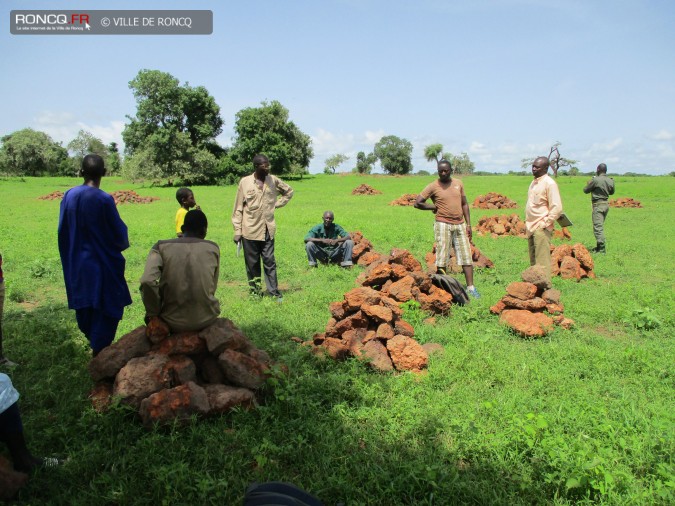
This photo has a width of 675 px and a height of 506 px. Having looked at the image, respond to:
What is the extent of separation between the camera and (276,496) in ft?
6.49

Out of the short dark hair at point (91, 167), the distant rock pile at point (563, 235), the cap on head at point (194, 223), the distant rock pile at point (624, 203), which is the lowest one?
the distant rock pile at point (563, 235)

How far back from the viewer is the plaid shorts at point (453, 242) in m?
7.32

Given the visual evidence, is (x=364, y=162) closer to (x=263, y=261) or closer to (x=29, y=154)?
(x=29, y=154)

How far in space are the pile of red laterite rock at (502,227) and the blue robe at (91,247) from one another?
38.8 feet

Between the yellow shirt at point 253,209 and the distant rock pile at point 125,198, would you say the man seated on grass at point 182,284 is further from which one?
the distant rock pile at point 125,198

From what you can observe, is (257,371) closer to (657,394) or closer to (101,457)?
(101,457)

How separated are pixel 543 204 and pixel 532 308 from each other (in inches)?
73.8

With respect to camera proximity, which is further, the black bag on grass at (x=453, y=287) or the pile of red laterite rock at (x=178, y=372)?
the black bag on grass at (x=453, y=287)

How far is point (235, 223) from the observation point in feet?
23.5

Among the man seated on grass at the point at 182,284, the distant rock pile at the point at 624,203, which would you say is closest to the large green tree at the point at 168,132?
the distant rock pile at the point at 624,203

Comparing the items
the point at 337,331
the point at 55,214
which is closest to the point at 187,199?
the point at 337,331

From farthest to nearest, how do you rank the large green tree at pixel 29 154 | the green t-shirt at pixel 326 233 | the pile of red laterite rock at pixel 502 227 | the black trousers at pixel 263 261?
the large green tree at pixel 29 154 → the pile of red laterite rock at pixel 502 227 → the green t-shirt at pixel 326 233 → the black trousers at pixel 263 261

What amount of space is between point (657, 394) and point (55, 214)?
22905mm

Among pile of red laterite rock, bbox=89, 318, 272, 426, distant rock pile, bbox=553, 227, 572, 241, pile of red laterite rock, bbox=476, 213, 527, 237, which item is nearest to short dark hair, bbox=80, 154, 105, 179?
pile of red laterite rock, bbox=89, 318, 272, 426
